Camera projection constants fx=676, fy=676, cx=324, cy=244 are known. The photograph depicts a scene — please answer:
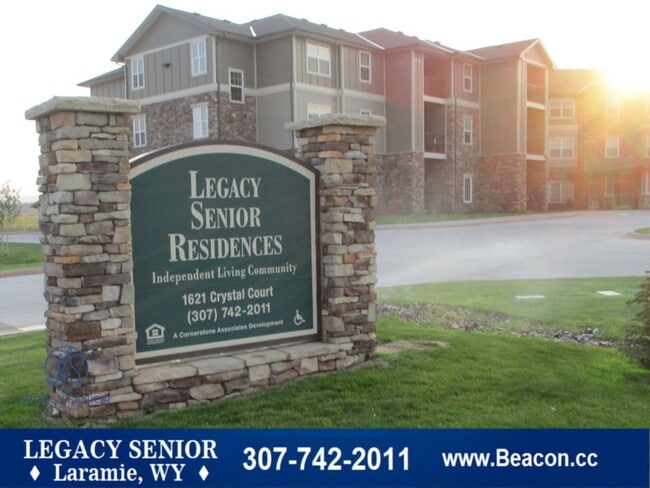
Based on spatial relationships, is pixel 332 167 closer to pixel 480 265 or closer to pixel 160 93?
pixel 480 265

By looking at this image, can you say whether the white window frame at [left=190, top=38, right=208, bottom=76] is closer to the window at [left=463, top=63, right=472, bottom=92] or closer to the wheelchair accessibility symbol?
the window at [left=463, top=63, right=472, bottom=92]

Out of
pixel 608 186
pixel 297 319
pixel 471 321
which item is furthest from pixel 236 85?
pixel 608 186

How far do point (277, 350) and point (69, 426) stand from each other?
195 centimetres

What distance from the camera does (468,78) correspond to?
3747 centimetres

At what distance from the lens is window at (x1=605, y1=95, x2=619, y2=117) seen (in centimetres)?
4712

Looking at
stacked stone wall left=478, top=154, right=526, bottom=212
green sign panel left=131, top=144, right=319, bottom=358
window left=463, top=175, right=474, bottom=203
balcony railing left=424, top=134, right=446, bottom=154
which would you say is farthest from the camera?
stacked stone wall left=478, top=154, right=526, bottom=212

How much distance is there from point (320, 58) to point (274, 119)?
3.49 m

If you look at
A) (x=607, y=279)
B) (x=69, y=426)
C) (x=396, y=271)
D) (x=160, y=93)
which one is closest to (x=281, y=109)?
(x=160, y=93)

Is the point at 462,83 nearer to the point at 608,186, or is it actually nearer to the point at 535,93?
the point at 535,93

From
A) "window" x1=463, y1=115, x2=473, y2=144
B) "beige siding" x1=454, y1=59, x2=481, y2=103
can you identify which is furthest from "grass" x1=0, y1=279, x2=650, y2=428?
"window" x1=463, y1=115, x2=473, y2=144

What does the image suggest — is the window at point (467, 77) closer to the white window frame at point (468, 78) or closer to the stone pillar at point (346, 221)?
the white window frame at point (468, 78)

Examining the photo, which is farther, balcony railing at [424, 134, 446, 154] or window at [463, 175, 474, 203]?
window at [463, 175, 474, 203]

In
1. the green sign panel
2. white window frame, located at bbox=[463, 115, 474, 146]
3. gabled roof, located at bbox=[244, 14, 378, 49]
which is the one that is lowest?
the green sign panel

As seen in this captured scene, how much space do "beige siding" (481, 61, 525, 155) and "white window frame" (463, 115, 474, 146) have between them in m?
1.18
